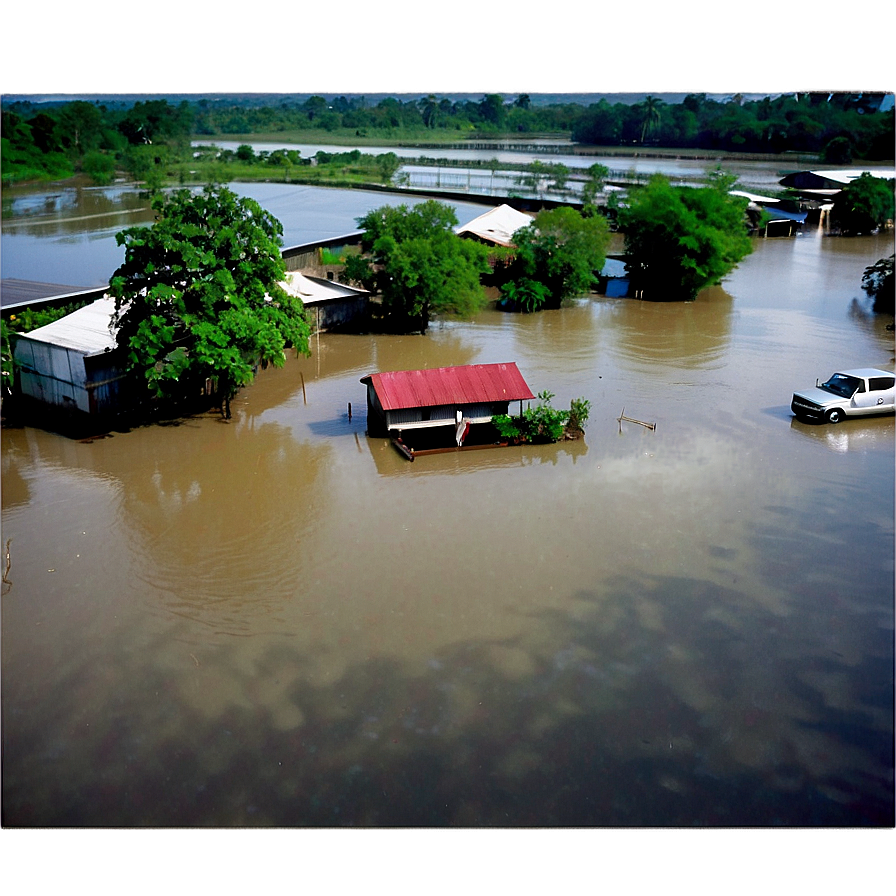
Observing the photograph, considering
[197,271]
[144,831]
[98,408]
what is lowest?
[144,831]

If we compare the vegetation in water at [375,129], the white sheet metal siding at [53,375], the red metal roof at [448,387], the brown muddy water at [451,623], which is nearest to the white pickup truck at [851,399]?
the brown muddy water at [451,623]

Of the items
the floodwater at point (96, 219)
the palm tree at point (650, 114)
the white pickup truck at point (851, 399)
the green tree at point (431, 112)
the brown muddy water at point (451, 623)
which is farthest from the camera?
the green tree at point (431, 112)

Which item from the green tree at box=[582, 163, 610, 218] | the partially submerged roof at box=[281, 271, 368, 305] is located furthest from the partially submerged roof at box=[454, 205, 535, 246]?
the partially submerged roof at box=[281, 271, 368, 305]

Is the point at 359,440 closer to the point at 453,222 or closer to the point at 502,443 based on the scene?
the point at 502,443

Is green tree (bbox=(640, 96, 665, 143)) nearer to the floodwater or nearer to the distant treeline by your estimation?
the distant treeline

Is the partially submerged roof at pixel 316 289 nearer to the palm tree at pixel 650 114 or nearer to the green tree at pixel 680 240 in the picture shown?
the green tree at pixel 680 240

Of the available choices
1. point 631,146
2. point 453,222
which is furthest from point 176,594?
point 631,146
